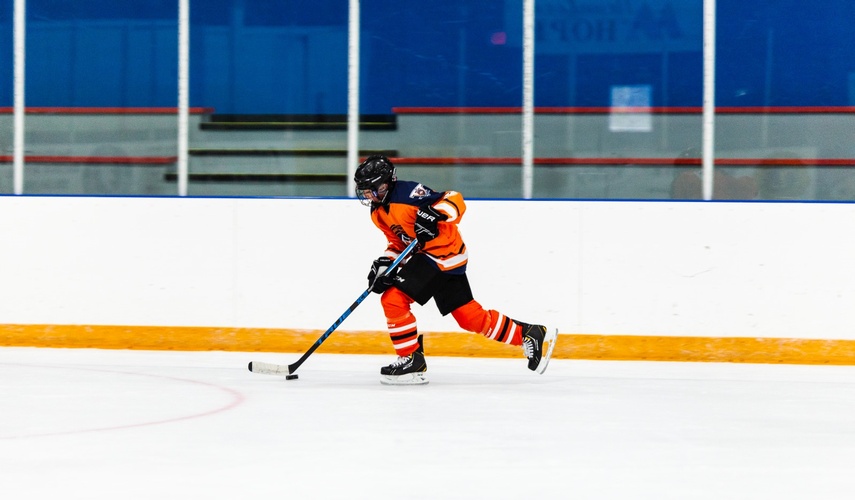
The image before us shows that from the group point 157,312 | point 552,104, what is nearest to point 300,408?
point 157,312

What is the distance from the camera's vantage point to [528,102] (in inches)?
254

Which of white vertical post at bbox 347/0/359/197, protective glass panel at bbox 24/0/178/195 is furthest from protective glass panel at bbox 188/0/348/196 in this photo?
protective glass panel at bbox 24/0/178/195

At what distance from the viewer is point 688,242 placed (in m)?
6.11

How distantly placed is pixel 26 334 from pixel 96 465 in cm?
330

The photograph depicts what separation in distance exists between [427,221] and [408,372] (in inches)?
25.1

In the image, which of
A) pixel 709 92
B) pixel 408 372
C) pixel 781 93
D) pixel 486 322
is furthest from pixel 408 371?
pixel 781 93

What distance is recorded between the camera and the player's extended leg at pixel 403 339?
514 centimetres

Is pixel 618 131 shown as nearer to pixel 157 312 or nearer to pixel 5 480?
pixel 157 312

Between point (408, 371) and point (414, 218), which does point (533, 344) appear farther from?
point (414, 218)

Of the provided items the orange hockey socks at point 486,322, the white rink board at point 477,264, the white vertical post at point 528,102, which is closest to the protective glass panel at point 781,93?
the white rink board at point 477,264

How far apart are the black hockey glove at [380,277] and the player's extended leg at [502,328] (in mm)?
313

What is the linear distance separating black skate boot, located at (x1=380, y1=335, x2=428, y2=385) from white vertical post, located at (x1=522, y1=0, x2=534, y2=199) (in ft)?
4.93

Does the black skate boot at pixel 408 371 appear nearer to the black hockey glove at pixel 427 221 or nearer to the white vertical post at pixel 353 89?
the black hockey glove at pixel 427 221

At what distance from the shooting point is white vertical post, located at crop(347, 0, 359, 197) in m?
6.53
